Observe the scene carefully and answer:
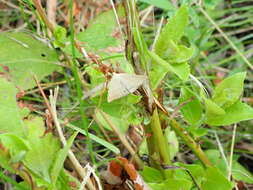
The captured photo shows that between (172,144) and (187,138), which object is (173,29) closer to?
(187,138)

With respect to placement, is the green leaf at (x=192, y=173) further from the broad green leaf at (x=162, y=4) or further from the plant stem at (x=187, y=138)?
the broad green leaf at (x=162, y=4)

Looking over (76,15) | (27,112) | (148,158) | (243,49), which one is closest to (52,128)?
(27,112)

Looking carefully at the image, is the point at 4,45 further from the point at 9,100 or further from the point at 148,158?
the point at 148,158

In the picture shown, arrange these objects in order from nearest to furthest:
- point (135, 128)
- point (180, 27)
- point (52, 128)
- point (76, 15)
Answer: point (180, 27), point (52, 128), point (135, 128), point (76, 15)

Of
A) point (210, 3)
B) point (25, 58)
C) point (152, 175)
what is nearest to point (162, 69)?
point (152, 175)

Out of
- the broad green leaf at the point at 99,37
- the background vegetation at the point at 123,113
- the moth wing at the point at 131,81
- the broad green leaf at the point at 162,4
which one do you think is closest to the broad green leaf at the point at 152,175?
the background vegetation at the point at 123,113

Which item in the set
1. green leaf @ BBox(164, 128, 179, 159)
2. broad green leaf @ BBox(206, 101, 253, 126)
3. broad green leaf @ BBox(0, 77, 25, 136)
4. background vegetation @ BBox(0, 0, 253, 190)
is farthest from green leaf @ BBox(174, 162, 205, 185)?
broad green leaf @ BBox(0, 77, 25, 136)
